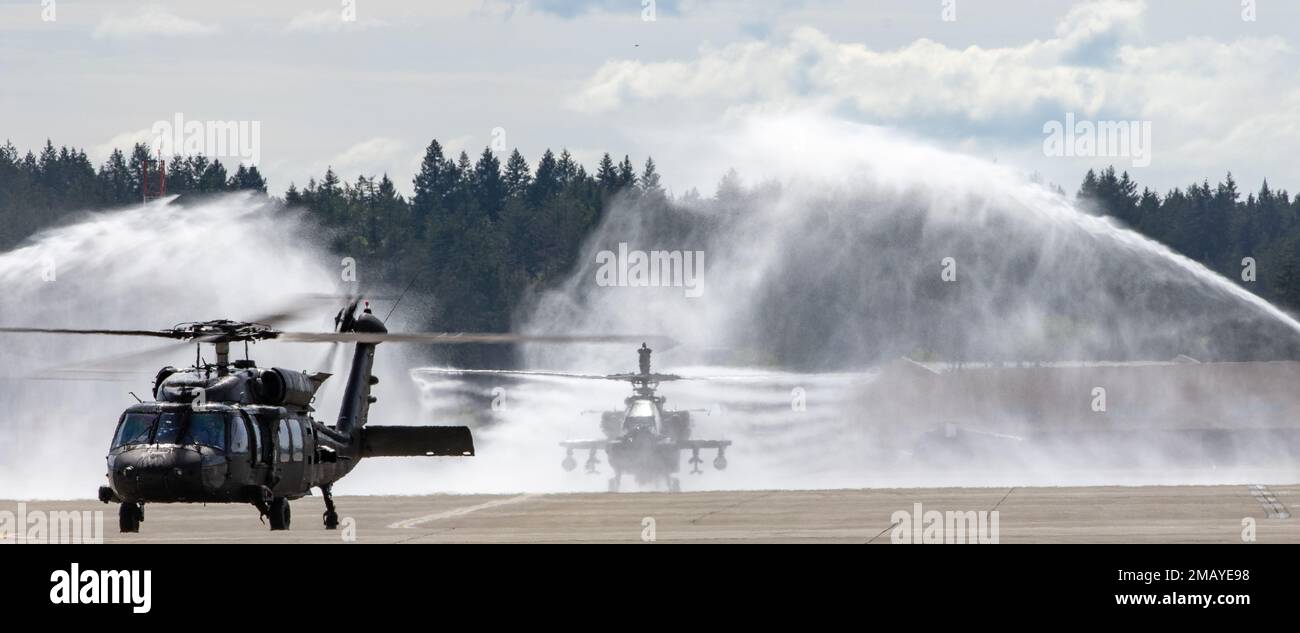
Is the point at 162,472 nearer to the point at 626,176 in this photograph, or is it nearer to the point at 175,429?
the point at 175,429

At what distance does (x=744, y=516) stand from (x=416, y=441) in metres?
7.36

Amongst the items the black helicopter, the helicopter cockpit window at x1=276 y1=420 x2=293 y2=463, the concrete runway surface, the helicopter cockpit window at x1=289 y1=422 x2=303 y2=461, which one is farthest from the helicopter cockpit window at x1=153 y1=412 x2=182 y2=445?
the black helicopter

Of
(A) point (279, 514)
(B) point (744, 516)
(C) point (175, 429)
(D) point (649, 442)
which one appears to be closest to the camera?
(C) point (175, 429)

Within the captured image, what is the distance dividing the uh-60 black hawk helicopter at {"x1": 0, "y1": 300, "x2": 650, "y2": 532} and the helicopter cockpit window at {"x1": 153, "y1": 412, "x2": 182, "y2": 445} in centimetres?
2

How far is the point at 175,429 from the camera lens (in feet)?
95.9

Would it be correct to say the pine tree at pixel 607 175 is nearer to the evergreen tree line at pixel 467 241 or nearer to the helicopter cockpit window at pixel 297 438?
the evergreen tree line at pixel 467 241

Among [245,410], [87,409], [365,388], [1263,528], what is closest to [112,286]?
[87,409]

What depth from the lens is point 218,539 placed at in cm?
3153

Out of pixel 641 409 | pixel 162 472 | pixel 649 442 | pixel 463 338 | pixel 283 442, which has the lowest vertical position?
pixel 649 442

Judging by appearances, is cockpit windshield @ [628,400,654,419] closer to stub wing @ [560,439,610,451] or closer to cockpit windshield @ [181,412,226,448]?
stub wing @ [560,439,610,451]

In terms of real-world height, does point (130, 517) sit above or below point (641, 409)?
below

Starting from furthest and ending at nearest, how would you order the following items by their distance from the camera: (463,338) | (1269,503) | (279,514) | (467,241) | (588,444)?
(467,241)
(588,444)
(1269,503)
(279,514)
(463,338)

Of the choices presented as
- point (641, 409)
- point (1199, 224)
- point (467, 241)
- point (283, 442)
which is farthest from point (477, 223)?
point (283, 442)
